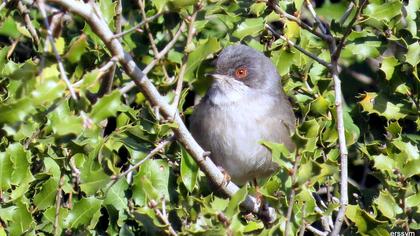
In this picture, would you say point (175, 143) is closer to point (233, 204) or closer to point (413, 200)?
point (413, 200)

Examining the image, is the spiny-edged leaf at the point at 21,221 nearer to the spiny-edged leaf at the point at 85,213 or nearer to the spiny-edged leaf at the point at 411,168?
the spiny-edged leaf at the point at 85,213

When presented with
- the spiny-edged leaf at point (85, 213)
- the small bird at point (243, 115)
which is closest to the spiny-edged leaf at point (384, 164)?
the small bird at point (243, 115)

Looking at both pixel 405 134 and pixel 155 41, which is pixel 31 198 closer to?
pixel 155 41

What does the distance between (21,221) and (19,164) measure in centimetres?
34

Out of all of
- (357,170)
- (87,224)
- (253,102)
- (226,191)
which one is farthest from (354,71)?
(87,224)

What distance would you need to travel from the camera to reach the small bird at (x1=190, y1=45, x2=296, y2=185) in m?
6.05

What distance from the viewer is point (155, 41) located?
21.9ft

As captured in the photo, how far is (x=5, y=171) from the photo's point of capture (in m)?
4.83

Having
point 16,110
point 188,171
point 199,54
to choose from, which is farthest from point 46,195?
point 16,110

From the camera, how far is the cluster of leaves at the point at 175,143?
3.96 m

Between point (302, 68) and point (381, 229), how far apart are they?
160 centimetres

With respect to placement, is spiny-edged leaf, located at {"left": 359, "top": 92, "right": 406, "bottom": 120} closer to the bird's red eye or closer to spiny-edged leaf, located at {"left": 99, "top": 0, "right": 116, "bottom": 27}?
the bird's red eye

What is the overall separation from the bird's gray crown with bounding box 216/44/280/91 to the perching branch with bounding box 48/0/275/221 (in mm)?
1259

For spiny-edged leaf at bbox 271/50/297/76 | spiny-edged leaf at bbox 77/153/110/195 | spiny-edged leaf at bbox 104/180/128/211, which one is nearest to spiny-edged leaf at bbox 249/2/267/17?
spiny-edged leaf at bbox 271/50/297/76
